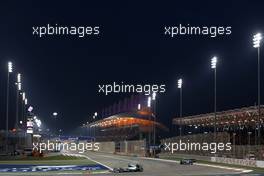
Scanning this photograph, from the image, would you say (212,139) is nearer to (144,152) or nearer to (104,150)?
(144,152)

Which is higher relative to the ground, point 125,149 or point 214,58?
point 214,58

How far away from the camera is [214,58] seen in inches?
3300

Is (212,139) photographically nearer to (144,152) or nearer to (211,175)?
(144,152)

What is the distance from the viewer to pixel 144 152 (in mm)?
129875

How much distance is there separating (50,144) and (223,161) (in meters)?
86.2

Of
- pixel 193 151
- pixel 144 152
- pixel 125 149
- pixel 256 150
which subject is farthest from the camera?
pixel 125 149

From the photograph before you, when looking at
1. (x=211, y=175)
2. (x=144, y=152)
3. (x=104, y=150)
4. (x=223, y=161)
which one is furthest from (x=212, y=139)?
(x=104, y=150)

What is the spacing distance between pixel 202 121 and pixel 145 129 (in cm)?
5270

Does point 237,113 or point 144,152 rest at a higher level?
point 237,113

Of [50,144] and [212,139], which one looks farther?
[50,144]

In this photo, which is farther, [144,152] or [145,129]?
[145,129]

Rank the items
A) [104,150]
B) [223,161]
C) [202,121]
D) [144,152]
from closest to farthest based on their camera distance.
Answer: [223,161]
[202,121]
[144,152]
[104,150]

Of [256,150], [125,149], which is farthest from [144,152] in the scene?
[256,150]

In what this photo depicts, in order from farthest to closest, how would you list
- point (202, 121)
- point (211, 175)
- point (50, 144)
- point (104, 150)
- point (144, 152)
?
1. point (104, 150)
2. point (50, 144)
3. point (144, 152)
4. point (202, 121)
5. point (211, 175)
